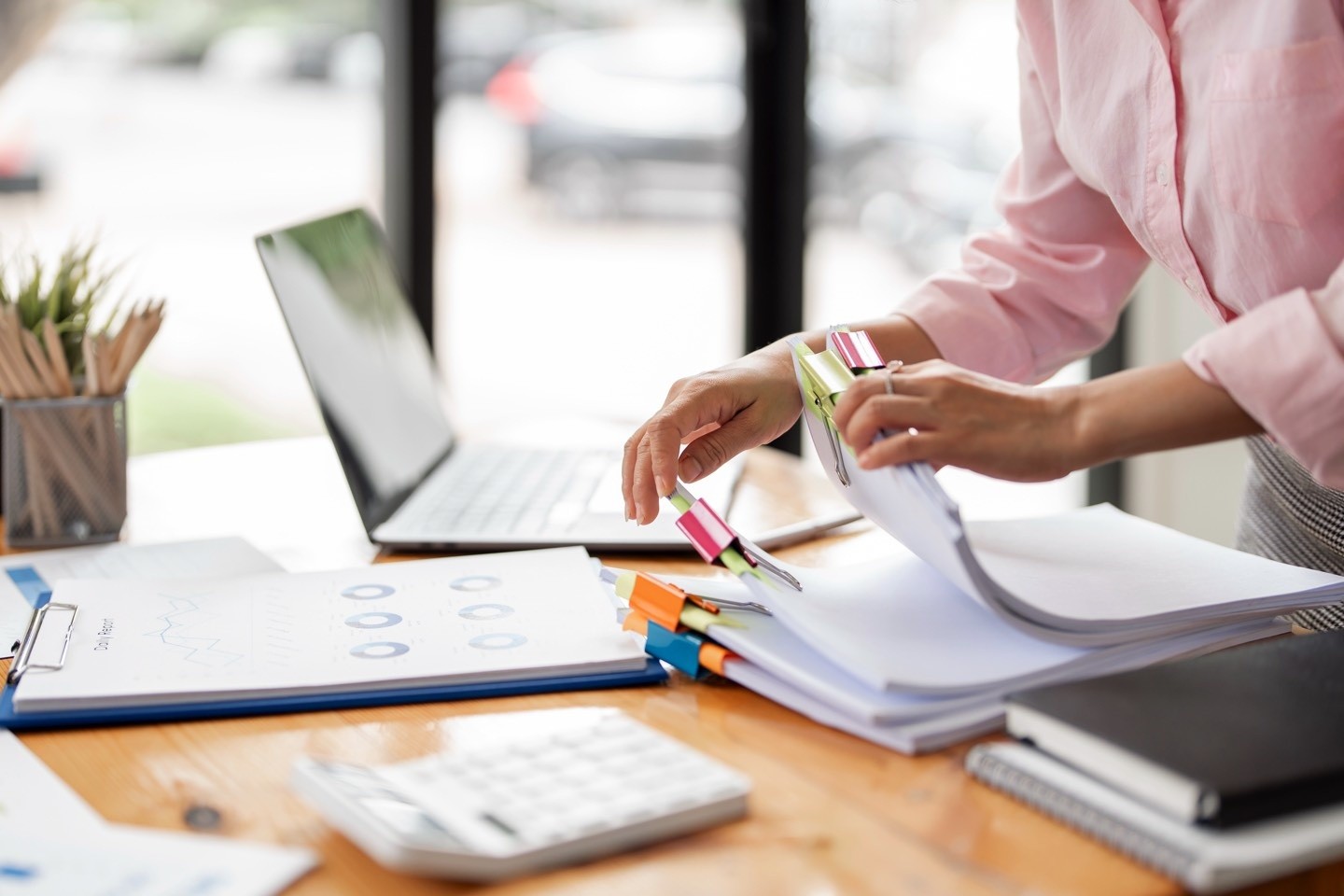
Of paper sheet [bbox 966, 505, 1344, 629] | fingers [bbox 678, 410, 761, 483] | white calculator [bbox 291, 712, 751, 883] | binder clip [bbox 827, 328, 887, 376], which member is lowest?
white calculator [bbox 291, 712, 751, 883]

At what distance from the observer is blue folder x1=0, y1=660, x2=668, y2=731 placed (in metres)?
0.73

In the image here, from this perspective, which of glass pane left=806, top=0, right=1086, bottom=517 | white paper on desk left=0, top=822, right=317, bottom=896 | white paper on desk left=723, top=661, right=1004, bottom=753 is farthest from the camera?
glass pane left=806, top=0, right=1086, bottom=517

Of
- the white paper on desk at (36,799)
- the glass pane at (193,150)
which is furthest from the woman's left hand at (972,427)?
the glass pane at (193,150)

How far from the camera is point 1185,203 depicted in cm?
92

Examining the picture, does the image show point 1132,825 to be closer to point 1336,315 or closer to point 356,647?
point 1336,315

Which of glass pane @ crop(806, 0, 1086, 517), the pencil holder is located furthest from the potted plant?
glass pane @ crop(806, 0, 1086, 517)

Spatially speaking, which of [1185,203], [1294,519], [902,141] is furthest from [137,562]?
[902,141]

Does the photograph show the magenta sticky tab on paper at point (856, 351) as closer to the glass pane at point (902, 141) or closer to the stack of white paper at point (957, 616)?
the stack of white paper at point (957, 616)

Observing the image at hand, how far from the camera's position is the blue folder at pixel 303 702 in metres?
0.73

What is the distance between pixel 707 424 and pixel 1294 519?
1.70 ft

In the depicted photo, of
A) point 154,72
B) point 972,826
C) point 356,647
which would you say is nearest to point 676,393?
point 356,647

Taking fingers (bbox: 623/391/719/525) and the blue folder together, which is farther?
fingers (bbox: 623/391/719/525)

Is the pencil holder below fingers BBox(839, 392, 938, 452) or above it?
below

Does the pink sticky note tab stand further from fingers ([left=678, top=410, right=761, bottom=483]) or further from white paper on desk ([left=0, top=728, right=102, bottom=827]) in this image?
white paper on desk ([left=0, top=728, right=102, bottom=827])
